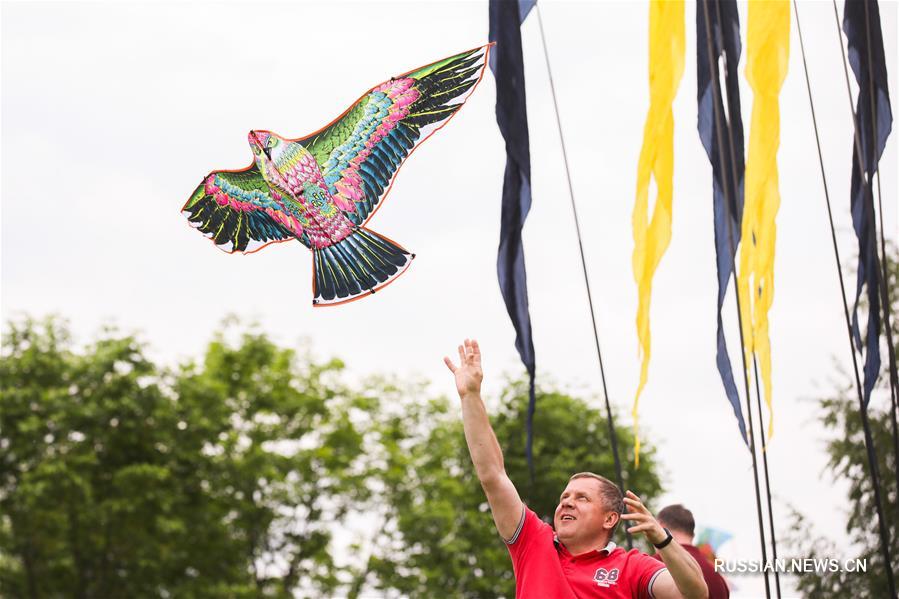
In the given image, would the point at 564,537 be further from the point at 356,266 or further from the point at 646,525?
the point at 356,266

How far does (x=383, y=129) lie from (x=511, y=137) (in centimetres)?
94

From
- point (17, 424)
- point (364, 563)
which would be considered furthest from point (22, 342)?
point (364, 563)

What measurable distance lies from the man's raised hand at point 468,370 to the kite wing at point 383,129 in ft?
4.49

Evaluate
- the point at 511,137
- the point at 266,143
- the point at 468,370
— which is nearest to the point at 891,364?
the point at 468,370

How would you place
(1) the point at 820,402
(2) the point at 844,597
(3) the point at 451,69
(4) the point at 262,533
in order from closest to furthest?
(3) the point at 451,69, (2) the point at 844,597, (1) the point at 820,402, (4) the point at 262,533

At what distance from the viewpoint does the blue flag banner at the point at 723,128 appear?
5.34 meters

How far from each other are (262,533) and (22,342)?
7657mm

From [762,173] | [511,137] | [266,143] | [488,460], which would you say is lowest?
[488,460]

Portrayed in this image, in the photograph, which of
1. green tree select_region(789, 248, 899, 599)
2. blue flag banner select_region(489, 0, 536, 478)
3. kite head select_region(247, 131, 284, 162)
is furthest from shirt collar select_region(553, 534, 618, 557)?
green tree select_region(789, 248, 899, 599)

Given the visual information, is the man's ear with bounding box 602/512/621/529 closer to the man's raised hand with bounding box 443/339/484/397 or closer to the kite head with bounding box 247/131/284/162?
the man's raised hand with bounding box 443/339/484/397

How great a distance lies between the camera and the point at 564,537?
163 inches

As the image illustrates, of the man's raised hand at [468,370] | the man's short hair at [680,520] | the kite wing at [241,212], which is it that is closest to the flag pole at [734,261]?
the man's short hair at [680,520]

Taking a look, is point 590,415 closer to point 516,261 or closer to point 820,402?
point 820,402

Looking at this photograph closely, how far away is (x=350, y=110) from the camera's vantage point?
18.0ft
